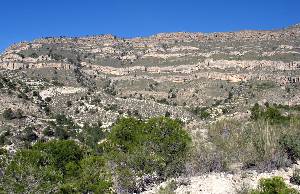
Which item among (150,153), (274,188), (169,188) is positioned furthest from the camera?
(150,153)

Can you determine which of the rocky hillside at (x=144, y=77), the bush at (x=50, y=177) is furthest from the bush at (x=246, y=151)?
the rocky hillside at (x=144, y=77)

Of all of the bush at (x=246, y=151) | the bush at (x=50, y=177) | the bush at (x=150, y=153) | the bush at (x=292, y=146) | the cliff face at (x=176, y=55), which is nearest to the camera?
the bush at (x=50, y=177)

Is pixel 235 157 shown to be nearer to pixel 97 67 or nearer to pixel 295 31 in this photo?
pixel 97 67

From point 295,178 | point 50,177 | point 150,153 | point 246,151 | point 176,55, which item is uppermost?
point 176,55

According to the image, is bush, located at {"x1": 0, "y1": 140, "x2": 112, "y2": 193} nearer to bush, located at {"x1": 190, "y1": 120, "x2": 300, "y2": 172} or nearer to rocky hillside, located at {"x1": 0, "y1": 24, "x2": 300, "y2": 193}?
bush, located at {"x1": 190, "y1": 120, "x2": 300, "y2": 172}

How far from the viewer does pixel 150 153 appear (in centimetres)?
3262

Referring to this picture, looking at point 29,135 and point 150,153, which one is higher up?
point 150,153

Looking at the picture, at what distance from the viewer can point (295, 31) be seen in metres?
169

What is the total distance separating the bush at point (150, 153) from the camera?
3092 centimetres

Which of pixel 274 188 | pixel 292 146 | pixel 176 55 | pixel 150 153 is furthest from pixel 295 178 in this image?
pixel 176 55

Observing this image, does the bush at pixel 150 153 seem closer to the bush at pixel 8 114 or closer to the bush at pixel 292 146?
the bush at pixel 292 146

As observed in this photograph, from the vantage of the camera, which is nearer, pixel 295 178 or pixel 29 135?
pixel 295 178

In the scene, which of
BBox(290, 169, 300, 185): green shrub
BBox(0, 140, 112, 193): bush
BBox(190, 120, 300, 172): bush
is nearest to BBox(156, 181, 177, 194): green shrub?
BBox(0, 140, 112, 193): bush

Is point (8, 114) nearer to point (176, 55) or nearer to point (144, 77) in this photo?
point (144, 77)
